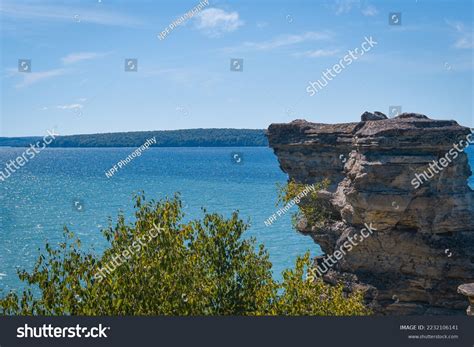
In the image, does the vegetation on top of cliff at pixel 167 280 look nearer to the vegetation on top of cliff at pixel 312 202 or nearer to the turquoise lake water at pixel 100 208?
the vegetation on top of cliff at pixel 312 202

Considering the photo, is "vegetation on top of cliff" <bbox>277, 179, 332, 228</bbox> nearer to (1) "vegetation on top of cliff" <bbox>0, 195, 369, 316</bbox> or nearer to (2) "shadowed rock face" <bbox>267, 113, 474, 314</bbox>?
(2) "shadowed rock face" <bbox>267, 113, 474, 314</bbox>

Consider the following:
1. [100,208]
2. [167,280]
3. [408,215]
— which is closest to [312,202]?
[408,215]

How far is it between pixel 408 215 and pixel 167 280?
2336cm

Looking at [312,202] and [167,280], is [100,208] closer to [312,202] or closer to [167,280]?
[312,202]

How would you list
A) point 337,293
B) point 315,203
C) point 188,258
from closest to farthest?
point 188,258, point 337,293, point 315,203

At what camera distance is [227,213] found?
379ft

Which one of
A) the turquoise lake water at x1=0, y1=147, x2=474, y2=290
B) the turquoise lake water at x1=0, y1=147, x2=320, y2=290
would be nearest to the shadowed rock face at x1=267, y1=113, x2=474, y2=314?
the turquoise lake water at x1=0, y1=147, x2=320, y2=290

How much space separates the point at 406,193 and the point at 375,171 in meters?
2.64

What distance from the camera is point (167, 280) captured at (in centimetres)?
2466

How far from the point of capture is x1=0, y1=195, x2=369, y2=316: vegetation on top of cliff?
23.8 m

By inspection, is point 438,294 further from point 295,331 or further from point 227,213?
point 227,213

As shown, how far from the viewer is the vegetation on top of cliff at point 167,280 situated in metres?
23.8

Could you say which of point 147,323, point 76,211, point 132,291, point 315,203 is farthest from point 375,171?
point 76,211

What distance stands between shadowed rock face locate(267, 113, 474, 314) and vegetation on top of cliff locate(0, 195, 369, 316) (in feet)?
46.0
